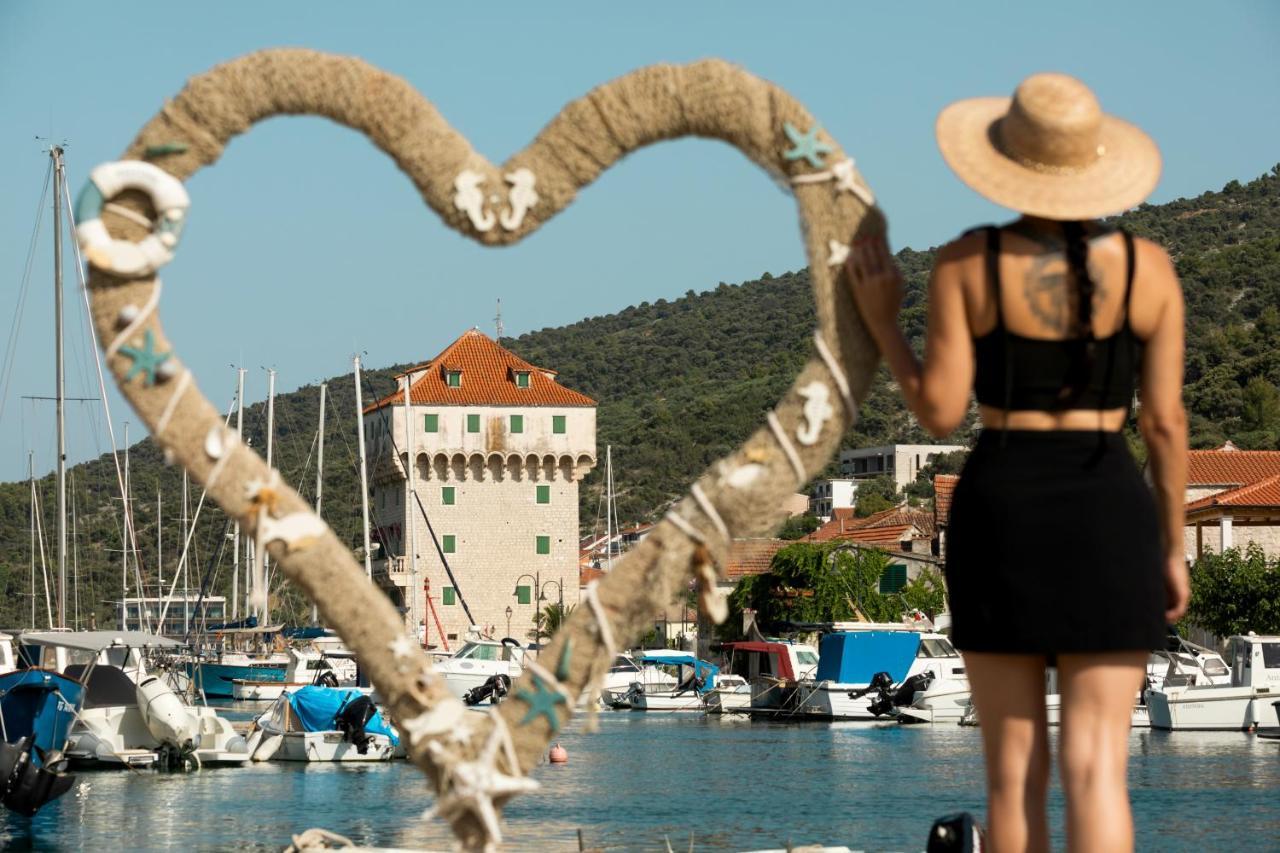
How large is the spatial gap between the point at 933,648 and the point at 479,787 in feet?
135

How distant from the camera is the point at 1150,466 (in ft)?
15.4

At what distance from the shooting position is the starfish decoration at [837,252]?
5.10 metres

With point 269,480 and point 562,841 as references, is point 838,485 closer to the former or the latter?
point 562,841

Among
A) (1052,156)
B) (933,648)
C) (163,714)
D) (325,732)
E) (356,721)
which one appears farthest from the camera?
(933,648)

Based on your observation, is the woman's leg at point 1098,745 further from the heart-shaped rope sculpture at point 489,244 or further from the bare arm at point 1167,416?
the heart-shaped rope sculpture at point 489,244

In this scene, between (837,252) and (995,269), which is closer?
(995,269)

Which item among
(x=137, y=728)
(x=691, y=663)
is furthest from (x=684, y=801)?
(x=691, y=663)

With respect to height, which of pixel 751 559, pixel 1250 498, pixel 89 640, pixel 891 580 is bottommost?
pixel 89 640

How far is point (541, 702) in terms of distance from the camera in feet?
17.4

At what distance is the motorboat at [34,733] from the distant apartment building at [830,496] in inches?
3330

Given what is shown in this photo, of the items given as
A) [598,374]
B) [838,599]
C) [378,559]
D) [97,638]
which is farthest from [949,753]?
[598,374]

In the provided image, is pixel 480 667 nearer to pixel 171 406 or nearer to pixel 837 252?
pixel 171 406

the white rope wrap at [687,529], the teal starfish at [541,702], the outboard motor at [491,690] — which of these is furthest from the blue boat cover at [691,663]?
the white rope wrap at [687,529]

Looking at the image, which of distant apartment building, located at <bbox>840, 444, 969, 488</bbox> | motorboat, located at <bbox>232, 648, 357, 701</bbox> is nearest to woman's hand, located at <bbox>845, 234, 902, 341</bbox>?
motorboat, located at <bbox>232, 648, 357, 701</bbox>
